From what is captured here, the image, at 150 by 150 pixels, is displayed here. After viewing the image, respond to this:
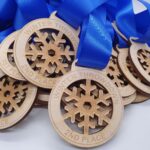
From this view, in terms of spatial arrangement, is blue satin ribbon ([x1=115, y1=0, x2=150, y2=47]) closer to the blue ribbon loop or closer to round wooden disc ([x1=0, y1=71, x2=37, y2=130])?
the blue ribbon loop

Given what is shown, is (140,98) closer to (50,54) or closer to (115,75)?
(115,75)

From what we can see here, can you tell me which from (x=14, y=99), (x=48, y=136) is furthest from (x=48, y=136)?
(x=14, y=99)

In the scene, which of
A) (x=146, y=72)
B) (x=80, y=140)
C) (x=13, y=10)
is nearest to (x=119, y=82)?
(x=146, y=72)

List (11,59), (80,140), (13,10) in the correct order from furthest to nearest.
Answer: (13,10), (11,59), (80,140)

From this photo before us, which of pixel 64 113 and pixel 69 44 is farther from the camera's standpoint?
pixel 69 44

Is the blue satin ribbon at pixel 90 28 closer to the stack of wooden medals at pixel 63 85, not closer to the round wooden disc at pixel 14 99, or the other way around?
the stack of wooden medals at pixel 63 85

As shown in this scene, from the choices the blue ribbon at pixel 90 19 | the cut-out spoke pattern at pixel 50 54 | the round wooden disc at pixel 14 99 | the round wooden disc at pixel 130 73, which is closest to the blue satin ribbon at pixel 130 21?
the blue ribbon at pixel 90 19

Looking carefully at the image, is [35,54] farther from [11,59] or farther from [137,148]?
[137,148]
